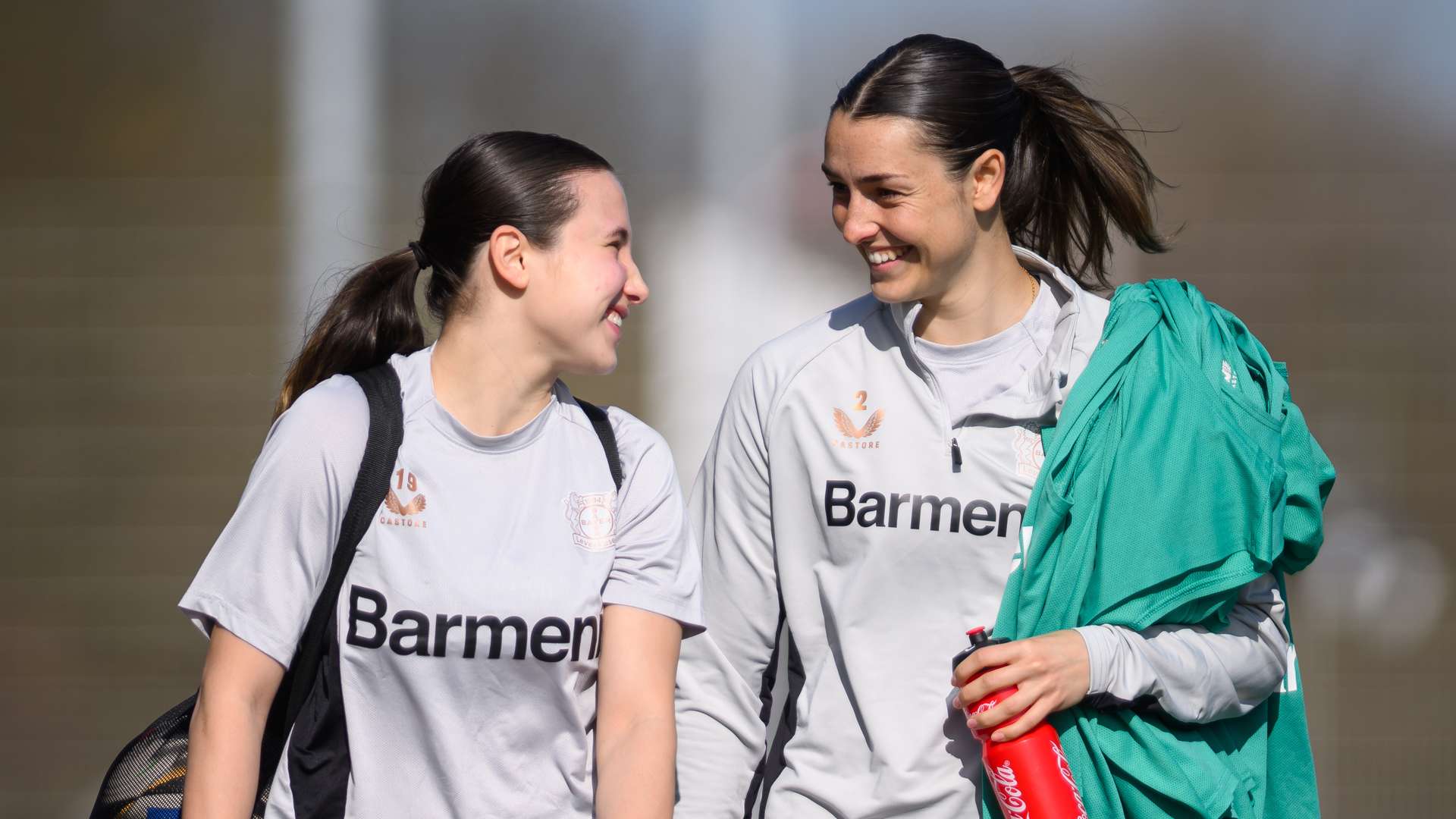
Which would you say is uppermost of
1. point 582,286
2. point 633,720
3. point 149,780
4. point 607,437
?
point 582,286

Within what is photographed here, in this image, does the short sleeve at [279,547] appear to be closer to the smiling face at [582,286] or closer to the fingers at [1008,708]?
the smiling face at [582,286]

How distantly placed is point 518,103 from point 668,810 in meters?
2.64

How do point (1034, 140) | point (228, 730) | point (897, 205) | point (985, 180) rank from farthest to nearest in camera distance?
point (1034, 140) < point (985, 180) < point (897, 205) < point (228, 730)

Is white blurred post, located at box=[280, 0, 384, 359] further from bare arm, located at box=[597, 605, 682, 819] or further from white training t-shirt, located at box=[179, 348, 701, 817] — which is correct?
bare arm, located at box=[597, 605, 682, 819]

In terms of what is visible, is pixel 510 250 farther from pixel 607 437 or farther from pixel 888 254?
pixel 888 254

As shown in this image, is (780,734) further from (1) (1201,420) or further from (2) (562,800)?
(1) (1201,420)

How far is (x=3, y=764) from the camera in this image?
422 centimetres

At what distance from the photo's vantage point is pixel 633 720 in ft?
6.93

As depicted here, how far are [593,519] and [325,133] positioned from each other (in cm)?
246

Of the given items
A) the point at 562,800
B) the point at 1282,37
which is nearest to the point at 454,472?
the point at 562,800

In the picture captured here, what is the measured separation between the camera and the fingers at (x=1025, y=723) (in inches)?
82.2

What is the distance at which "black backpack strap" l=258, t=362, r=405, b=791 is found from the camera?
2.03 m

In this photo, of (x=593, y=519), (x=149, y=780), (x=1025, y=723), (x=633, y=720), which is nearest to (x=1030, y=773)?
(x=1025, y=723)

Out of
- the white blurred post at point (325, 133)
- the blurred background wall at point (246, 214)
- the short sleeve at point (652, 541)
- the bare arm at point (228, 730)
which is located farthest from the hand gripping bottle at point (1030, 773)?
the white blurred post at point (325, 133)
